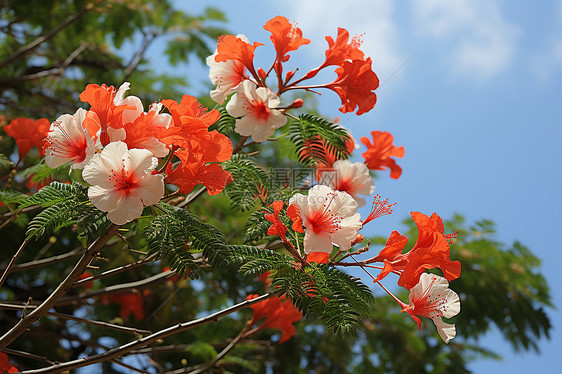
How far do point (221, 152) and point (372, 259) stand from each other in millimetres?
668

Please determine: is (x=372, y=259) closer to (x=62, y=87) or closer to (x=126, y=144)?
(x=126, y=144)

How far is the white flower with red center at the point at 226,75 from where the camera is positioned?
2.25m

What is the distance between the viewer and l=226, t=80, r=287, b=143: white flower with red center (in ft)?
6.98

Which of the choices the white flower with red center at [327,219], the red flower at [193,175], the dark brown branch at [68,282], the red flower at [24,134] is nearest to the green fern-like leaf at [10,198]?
the dark brown branch at [68,282]

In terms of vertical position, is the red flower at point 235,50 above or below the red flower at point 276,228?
above

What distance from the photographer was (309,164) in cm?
225

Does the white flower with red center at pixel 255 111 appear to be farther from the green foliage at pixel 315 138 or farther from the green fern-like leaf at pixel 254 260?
the green fern-like leaf at pixel 254 260

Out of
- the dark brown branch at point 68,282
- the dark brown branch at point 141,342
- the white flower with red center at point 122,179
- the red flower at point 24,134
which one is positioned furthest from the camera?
the red flower at point 24,134

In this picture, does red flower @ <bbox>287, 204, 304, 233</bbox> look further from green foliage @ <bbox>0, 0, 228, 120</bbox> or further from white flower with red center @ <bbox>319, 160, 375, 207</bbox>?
green foliage @ <bbox>0, 0, 228, 120</bbox>

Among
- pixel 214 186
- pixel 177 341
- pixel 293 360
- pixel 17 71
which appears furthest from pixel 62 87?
pixel 214 186

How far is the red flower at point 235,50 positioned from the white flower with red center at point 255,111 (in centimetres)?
12

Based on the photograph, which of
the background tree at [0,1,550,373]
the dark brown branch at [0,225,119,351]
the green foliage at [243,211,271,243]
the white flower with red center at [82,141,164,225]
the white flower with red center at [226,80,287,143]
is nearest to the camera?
the white flower with red center at [82,141,164,225]

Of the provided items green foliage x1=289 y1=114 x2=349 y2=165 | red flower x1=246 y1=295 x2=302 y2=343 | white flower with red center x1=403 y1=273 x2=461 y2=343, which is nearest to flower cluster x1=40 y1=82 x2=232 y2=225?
green foliage x1=289 y1=114 x2=349 y2=165

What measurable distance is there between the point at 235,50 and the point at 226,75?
0.13 m
